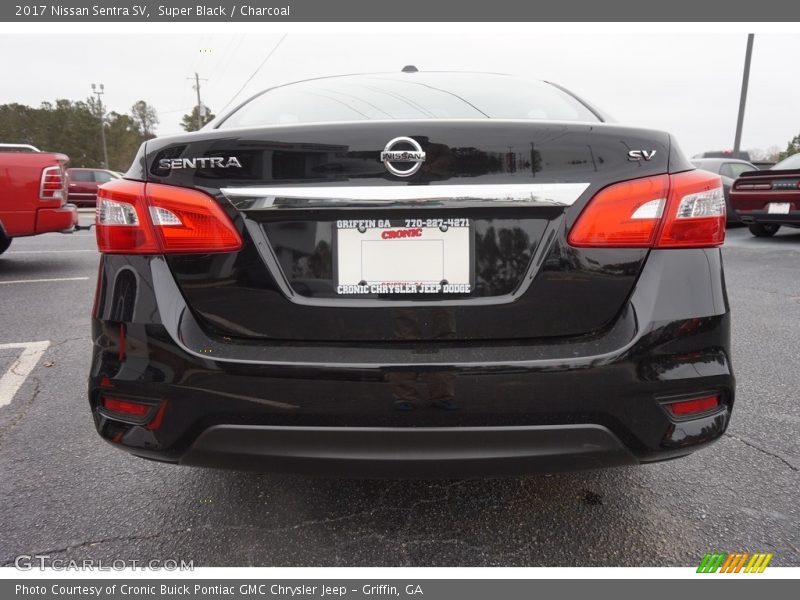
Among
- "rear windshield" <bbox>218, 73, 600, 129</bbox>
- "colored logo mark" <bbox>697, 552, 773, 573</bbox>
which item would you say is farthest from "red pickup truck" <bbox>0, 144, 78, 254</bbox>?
"colored logo mark" <bbox>697, 552, 773, 573</bbox>

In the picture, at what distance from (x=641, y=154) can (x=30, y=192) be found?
6775mm

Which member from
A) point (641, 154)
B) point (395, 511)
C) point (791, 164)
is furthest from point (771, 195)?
point (395, 511)

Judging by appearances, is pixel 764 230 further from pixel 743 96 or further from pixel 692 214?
pixel 692 214

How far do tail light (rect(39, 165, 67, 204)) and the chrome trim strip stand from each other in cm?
612

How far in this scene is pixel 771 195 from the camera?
8.25 meters

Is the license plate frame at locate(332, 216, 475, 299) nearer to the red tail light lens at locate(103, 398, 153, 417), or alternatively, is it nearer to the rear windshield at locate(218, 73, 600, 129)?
the rear windshield at locate(218, 73, 600, 129)

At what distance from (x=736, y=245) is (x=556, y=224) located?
9072 millimetres

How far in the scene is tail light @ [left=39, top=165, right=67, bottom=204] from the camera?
614cm

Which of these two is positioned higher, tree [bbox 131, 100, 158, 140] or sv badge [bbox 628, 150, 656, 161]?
tree [bbox 131, 100, 158, 140]

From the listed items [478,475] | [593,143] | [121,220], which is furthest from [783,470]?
[121,220]

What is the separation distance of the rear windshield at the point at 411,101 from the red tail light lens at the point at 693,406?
3.01 feet

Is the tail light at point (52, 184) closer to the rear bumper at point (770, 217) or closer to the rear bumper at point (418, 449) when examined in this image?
the rear bumper at point (418, 449)

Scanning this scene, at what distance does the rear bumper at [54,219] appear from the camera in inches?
245

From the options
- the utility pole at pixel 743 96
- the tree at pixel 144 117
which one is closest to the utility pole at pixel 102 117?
the tree at pixel 144 117
